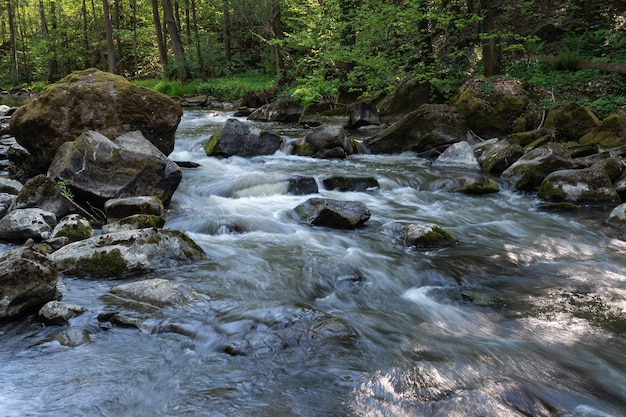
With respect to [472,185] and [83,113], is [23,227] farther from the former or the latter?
[472,185]

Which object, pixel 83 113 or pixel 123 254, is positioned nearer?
pixel 123 254

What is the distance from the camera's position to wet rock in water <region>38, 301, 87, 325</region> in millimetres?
4126

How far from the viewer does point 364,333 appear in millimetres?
4352

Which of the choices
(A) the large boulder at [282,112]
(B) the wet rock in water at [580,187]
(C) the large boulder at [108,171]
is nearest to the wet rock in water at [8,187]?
(C) the large boulder at [108,171]

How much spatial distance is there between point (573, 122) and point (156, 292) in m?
10.7

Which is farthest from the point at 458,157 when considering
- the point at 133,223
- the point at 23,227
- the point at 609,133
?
the point at 23,227

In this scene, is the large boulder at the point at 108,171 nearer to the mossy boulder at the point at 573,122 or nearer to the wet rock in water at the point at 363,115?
the mossy boulder at the point at 573,122

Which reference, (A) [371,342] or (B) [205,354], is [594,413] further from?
(B) [205,354]

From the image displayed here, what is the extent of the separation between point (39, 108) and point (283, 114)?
444 inches

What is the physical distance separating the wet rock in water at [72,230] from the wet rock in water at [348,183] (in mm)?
4802

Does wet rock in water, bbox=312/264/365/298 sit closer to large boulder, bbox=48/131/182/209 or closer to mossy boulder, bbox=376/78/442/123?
large boulder, bbox=48/131/182/209

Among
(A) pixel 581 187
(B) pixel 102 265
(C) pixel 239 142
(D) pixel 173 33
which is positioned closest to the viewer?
(B) pixel 102 265

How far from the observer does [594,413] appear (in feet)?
10.6

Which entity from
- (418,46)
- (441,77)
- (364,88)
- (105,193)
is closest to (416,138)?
(441,77)
